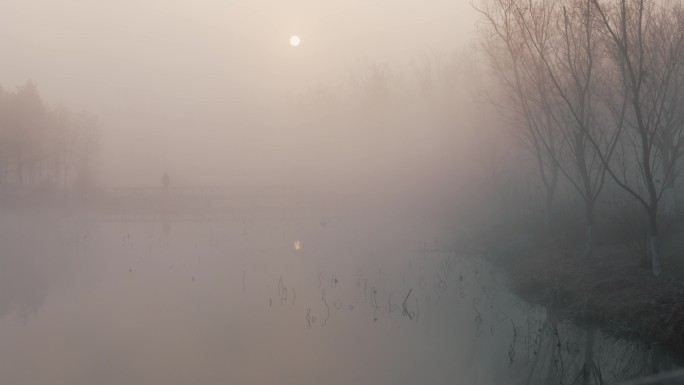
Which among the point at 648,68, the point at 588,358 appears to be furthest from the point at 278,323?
the point at 648,68

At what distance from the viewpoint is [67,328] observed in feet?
37.1

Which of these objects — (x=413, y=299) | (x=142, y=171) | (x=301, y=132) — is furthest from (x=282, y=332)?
(x=142, y=171)

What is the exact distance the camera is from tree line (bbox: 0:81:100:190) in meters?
47.3

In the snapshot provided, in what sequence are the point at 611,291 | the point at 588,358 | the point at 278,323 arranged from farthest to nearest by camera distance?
the point at 611,291, the point at 278,323, the point at 588,358

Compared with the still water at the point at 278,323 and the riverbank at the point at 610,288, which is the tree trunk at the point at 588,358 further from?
the riverbank at the point at 610,288

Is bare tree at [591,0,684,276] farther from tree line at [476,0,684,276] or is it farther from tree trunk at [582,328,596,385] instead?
tree trunk at [582,328,596,385]

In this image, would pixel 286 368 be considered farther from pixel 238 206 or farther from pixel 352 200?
pixel 238 206

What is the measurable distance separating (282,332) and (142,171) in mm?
65174

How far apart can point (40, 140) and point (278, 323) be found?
44541 mm

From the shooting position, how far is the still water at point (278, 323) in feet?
29.2

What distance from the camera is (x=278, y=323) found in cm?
1180

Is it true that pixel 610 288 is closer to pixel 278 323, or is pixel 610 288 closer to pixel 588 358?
pixel 588 358

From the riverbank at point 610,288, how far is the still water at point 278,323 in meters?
0.49

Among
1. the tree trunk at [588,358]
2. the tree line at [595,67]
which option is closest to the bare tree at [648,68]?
the tree line at [595,67]
